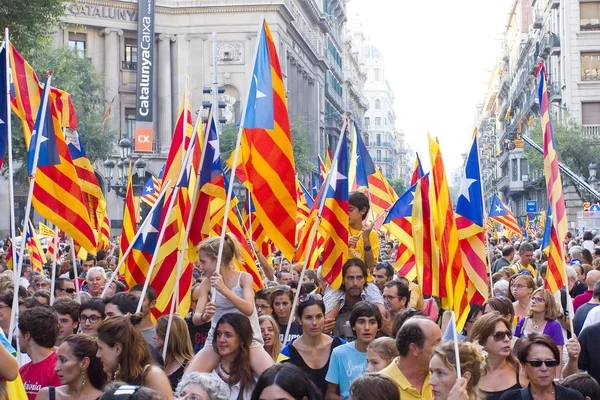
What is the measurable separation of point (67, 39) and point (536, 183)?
87.5 ft

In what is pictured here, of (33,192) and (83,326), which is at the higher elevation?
(33,192)

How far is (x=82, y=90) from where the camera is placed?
47406 millimetres

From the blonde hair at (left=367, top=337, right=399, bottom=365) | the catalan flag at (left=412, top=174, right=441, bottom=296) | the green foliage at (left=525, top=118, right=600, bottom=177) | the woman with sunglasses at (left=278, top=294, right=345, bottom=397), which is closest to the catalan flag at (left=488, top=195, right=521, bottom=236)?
the catalan flag at (left=412, top=174, right=441, bottom=296)

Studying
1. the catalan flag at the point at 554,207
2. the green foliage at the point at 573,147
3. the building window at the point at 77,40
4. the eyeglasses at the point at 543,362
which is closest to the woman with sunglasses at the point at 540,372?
the eyeglasses at the point at 543,362

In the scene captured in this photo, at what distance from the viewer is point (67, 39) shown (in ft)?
188

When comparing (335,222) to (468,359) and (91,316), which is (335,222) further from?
(468,359)

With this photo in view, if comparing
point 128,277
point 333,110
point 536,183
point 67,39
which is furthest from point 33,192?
point 333,110

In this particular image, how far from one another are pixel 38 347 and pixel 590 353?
372 cm

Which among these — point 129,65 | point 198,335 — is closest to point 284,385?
point 198,335

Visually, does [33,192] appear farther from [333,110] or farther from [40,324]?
[333,110]

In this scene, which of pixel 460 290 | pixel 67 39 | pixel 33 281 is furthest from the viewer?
pixel 67 39

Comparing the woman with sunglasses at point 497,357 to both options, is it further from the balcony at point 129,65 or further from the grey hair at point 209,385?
the balcony at point 129,65

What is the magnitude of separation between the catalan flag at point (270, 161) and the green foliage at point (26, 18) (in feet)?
52.0

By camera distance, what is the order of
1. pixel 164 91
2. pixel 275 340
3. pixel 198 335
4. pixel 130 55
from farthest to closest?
pixel 130 55 → pixel 164 91 → pixel 198 335 → pixel 275 340
